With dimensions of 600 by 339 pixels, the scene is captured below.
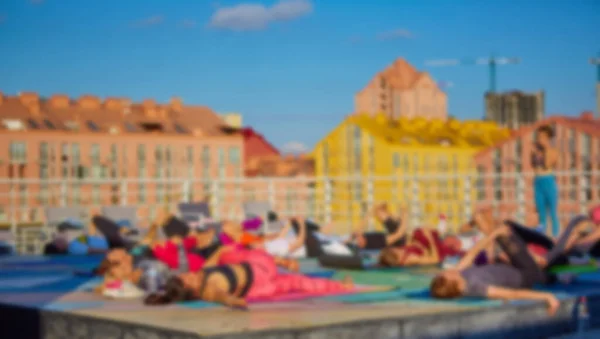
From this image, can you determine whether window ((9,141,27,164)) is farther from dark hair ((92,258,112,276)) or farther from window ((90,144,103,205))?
dark hair ((92,258,112,276))

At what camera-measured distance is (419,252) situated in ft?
36.4

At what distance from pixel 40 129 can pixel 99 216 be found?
93.2 metres

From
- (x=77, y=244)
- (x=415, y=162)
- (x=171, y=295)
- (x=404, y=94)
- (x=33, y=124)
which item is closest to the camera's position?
(x=171, y=295)

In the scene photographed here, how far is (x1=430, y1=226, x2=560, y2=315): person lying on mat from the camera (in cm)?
783

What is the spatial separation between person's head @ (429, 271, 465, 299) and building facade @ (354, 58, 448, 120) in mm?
153623

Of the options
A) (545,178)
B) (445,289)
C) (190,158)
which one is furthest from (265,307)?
(190,158)

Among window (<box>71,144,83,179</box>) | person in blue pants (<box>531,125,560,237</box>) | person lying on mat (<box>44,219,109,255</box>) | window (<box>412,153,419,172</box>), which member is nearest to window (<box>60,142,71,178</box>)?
window (<box>71,144,83,179</box>)

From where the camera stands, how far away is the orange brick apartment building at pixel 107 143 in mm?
104062

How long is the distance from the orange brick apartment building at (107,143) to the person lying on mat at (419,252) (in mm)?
84893

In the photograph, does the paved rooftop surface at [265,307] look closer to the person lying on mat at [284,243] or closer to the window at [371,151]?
the person lying on mat at [284,243]

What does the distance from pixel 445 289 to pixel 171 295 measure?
73.2 inches

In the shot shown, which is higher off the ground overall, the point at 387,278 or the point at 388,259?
the point at 388,259

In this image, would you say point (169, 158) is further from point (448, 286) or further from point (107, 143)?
point (448, 286)

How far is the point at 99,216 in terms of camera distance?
1331 cm
